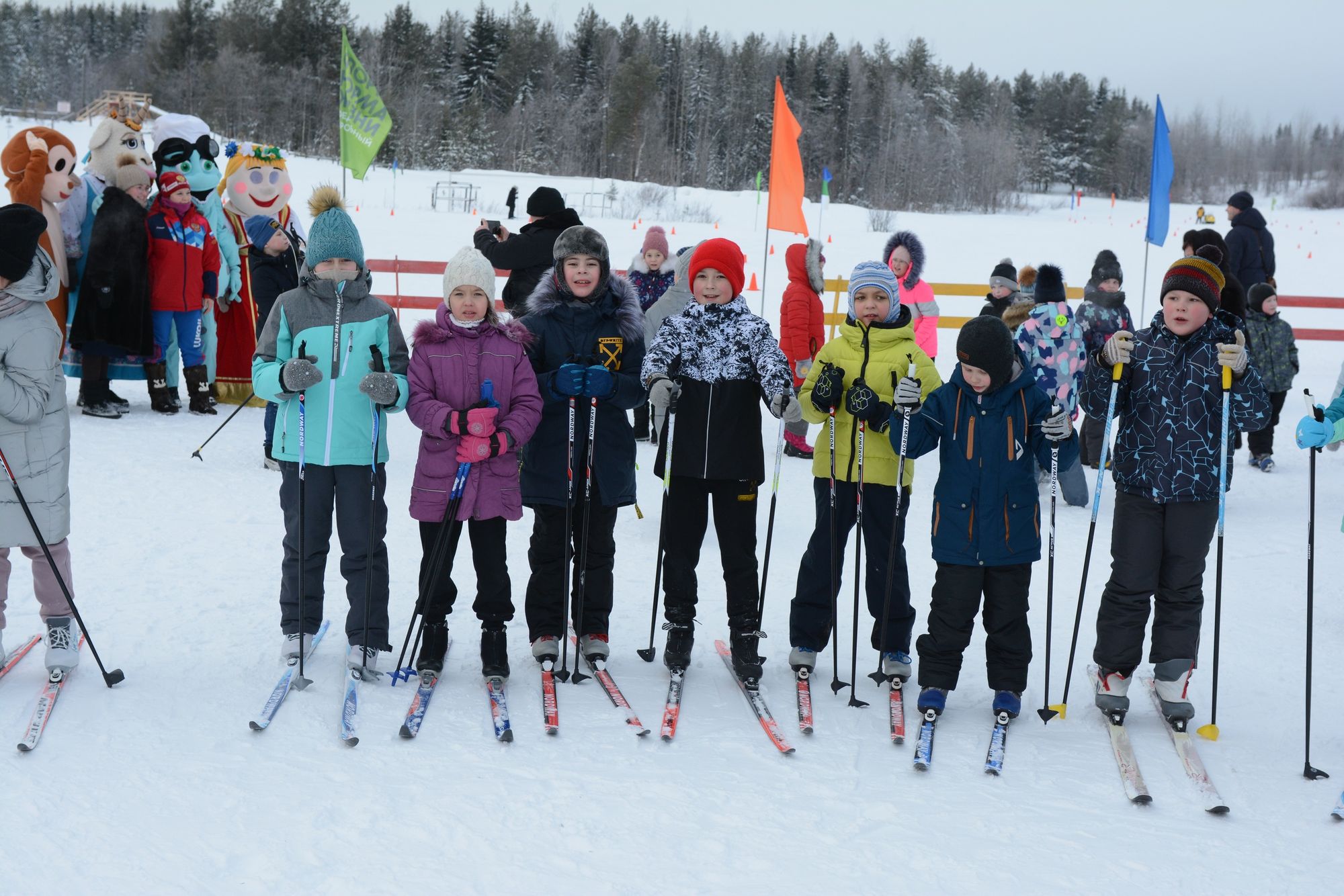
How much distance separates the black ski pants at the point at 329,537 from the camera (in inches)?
152

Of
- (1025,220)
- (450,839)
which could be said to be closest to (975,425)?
(450,839)

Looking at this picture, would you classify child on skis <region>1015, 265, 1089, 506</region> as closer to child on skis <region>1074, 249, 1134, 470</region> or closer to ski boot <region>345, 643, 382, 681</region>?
child on skis <region>1074, 249, 1134, 470</region>

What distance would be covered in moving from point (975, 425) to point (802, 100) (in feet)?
179

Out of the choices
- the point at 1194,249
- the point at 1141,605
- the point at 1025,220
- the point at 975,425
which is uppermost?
the point at 1025,220

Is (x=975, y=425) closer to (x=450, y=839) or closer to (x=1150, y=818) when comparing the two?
(x=1150, y=818)

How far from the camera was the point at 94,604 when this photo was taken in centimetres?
440

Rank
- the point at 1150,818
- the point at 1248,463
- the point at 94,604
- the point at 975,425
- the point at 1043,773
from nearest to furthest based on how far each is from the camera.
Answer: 1. the point at 1150,818
2. the point at 1043,773
3. the point at 975,425
4. the point at 94,604
5. the point at 1248,463

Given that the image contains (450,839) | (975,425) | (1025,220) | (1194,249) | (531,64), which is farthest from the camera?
(531,64)

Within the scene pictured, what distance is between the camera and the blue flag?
887 cm

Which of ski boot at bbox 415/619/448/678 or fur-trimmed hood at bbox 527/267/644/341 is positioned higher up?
fur-trimmed hood at bbox 527/267/644/341

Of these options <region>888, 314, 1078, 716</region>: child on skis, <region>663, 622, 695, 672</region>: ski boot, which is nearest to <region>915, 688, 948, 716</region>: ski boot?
<region>888, 314, 1078, 716</region>: child on skis

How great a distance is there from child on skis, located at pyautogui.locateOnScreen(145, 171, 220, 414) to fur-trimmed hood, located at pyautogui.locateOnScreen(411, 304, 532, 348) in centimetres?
476

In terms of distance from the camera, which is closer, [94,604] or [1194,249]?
[94,604]

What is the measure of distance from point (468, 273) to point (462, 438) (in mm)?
609
